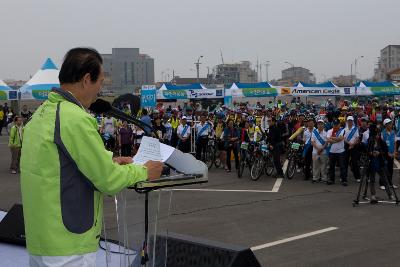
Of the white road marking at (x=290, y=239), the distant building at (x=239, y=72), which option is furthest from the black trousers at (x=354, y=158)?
the distant building at (x=239, y=72)

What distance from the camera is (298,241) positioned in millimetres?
7266

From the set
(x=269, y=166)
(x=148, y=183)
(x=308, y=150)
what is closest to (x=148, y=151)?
(x=148, y=183)

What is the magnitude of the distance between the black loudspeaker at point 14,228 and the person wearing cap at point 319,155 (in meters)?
8.62

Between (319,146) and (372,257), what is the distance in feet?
22.7

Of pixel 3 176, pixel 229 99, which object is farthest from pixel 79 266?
pixel 229 99

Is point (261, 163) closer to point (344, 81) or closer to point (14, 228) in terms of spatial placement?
point (14, 228)

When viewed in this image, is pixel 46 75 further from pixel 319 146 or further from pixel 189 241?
pixel 189 241

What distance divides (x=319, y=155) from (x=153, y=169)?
439 inches

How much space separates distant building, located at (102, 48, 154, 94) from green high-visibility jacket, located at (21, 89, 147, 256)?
5686 cm

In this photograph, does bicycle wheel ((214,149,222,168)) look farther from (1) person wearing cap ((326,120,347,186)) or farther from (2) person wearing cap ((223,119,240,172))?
(1) person wearing cap ((326,120,347,186))

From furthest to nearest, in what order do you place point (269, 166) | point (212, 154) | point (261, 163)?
point (212, 154) → point (269, 166) → point (261, 163)

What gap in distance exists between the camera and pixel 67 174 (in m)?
2.36

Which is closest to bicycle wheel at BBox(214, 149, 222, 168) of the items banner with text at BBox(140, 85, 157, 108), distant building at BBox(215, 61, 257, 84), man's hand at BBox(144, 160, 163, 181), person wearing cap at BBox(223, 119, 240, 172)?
person wearing cap at BBox(223, 119, 240, 172)

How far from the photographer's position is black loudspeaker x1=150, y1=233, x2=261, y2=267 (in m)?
3.77
